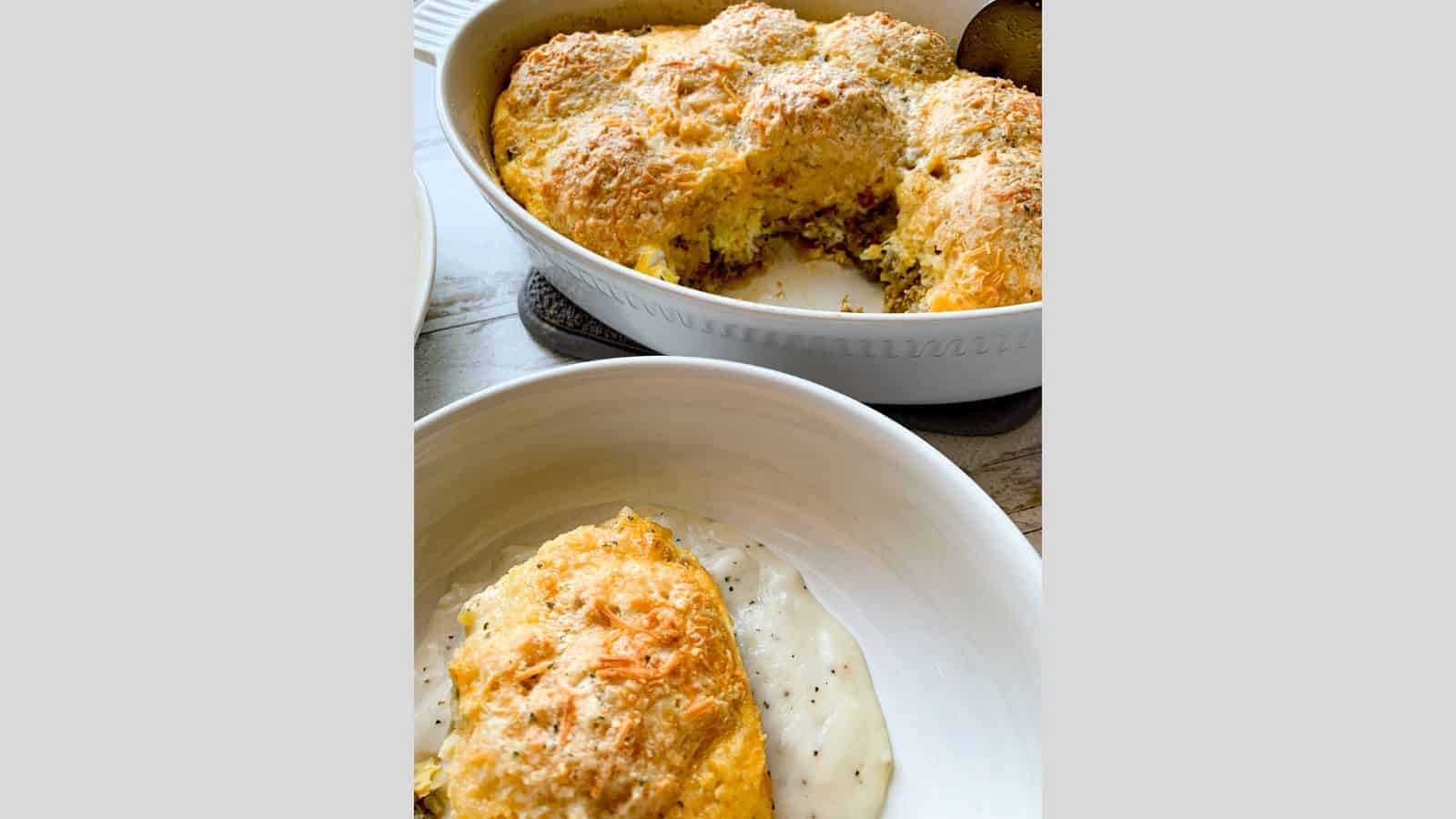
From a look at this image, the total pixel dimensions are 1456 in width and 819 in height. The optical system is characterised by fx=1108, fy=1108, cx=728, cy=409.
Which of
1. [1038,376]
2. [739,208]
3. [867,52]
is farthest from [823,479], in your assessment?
[867,52]

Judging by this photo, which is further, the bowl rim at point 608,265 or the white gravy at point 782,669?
the bowl rim at point 608,265

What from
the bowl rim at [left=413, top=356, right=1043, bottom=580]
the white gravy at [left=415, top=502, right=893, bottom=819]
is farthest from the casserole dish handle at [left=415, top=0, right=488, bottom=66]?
the white gravy at [left=415, top=502, right=893, bottom=819]

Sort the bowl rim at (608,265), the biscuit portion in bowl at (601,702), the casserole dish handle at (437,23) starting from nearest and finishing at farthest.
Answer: the biscuit portion in bowl at (601,702) < the bowl rim at (608,265) < the casserole dish handle at (437,23)

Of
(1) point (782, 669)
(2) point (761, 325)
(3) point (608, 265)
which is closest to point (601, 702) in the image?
(1) point (782, 669)

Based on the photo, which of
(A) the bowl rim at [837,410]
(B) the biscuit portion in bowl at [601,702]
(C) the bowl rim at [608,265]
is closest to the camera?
(B) the biscuit portion in bowl at [601,702]

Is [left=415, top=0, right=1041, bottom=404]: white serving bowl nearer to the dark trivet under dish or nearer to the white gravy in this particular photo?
the dark trivet under dish

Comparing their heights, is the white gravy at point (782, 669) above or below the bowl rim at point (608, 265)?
below

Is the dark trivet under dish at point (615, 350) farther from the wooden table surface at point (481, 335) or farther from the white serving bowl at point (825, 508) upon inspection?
the white serving bowl at point (825, 508)

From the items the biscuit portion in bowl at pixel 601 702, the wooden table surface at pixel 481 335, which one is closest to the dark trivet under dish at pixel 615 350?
the wooden table surface at pixel 481 335
